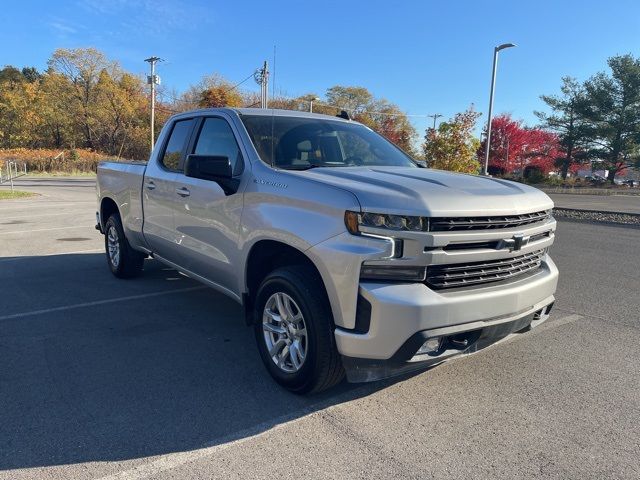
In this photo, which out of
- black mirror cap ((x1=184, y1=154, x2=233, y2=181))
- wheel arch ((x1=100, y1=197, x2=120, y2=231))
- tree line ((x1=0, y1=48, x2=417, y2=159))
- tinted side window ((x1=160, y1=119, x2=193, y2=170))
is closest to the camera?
black mirror cap ((x1=184, y1=154, x2=233, y2=181))

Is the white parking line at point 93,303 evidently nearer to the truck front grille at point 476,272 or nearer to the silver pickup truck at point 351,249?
the silver pickup truck at point 351,249

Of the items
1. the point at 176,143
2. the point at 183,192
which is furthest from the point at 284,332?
the point at 176,143

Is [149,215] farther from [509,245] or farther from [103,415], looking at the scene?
[509,245]

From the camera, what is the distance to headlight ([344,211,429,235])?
113 inches

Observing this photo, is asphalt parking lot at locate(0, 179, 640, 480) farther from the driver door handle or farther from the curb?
the curb

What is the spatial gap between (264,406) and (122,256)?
12.7ft

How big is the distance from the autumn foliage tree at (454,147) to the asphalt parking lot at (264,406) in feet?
45.9

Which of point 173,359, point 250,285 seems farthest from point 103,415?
point 250,285

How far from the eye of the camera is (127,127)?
6309cm

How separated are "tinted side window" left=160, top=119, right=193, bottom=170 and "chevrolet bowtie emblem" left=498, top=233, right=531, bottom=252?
10.5 feet

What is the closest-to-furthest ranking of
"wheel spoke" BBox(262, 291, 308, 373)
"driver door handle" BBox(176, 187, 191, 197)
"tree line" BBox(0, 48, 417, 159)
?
"wheel spoke" BBox(262, 291, 308, 373)
"driver door handle" BBox(176, 187, 191, 197)
"tree line" BBox(0, 48, 417, 159)

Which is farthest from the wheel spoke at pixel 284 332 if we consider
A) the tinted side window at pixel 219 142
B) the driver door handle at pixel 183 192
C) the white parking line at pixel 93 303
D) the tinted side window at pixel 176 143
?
the white parking line at pixel 93 303

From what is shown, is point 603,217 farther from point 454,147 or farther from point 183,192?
point 183,192

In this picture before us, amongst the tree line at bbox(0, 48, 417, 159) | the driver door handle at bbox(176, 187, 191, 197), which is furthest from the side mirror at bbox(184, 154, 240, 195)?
the tree line at bbox(0, 48, 417, 159)
